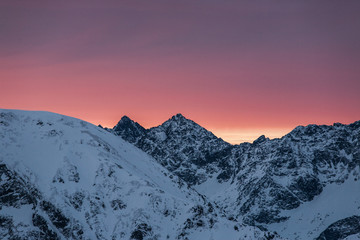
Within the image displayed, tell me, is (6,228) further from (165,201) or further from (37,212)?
(165,201)

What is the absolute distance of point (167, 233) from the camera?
134 m

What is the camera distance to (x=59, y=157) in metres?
156

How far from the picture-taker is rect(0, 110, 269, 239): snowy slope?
131m

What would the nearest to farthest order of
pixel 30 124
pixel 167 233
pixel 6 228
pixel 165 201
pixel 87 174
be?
pixel 6 228, pixel 167 233, pixel 165 201, pixel 87 174, pixel 30 124

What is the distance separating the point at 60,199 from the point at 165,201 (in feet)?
109

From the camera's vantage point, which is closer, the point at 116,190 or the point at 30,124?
the point at 116,190

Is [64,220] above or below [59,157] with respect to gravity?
below

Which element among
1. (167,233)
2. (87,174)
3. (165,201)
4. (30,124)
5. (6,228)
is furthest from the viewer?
(30,124)

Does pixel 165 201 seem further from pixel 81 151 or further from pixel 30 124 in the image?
pixel 30 124

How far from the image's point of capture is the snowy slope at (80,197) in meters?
131

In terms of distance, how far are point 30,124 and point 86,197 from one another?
4698 cm

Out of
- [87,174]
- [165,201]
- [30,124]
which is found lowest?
[165,201]

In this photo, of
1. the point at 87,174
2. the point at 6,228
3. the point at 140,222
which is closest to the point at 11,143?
the point at 87,174

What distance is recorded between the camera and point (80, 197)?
5659 inches
